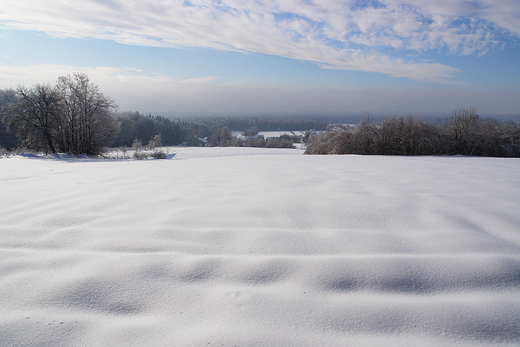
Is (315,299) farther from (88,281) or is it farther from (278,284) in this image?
(88,281)

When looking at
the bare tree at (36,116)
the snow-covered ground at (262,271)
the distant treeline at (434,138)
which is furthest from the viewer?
the bare tree at (36,116)

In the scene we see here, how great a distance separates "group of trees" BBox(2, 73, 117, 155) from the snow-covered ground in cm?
1385

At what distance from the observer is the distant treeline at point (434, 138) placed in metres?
9.50

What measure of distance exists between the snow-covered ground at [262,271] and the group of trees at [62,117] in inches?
545

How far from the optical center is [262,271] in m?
1.34

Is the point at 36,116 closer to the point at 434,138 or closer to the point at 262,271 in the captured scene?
the point at 262,271

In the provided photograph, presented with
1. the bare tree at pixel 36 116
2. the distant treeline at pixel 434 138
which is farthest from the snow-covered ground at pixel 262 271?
the bare tree at pixel 36 116

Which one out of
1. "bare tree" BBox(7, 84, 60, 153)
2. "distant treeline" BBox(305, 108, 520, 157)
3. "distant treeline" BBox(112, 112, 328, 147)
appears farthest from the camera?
"distant treeline" BBox(112, 112, 328, 147)

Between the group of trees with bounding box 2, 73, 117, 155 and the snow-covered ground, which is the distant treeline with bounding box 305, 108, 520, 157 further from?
the group of trees with bounding box 2, 73, 117, 155

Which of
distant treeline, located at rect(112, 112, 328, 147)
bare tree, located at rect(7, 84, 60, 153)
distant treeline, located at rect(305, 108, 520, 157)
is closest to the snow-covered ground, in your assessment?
distant treeline, located at rect(305, 108, 520, 157)

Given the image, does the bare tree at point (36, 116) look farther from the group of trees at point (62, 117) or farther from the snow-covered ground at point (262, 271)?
the snow-covered ground at point (262, 271)

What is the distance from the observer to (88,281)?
125 cm

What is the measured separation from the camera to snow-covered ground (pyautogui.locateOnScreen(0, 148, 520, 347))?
98cm

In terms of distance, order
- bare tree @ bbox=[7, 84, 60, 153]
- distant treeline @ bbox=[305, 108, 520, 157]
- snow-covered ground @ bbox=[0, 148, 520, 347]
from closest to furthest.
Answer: snow-covered ground @ bbox=[0, 148, 520, 347]
distant treeline @ bbox=[305, 108, 520, 157]
bare tree @ bbox=[7, 84, 60, 153]
